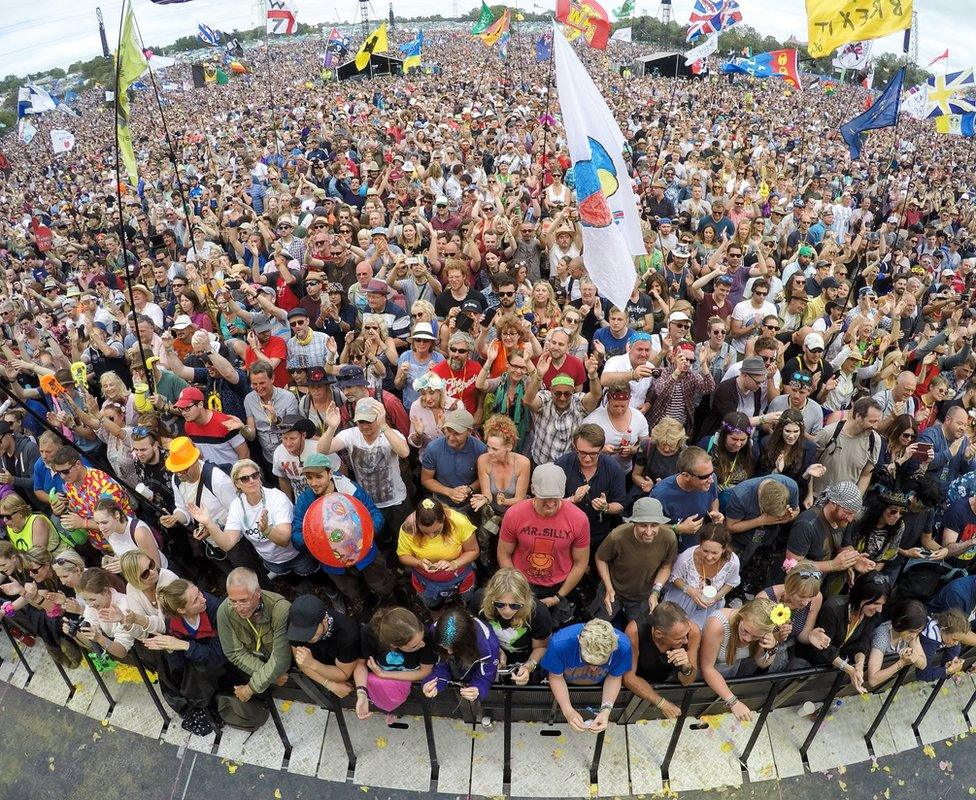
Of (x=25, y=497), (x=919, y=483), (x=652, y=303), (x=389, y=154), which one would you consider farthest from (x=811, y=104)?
(x=25, y=497)

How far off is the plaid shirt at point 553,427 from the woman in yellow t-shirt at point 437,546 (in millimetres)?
1075

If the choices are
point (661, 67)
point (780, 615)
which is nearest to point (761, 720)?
point (780, 615)

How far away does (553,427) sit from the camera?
5176mm

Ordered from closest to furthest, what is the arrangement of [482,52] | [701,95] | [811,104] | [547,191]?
1. [547,191]
2. [701,95]
3. [811,104]
4. [482,52]

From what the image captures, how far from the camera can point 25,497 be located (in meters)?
5.74

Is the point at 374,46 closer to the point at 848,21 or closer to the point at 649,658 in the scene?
the point at 848,21

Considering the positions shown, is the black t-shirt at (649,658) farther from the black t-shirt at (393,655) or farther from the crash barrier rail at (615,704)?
the black t-shirt at (393,655)

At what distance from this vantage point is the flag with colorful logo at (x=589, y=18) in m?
19.0

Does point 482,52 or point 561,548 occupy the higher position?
point 482,52

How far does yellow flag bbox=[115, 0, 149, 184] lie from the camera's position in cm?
542

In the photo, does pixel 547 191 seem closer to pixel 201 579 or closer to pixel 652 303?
pixel 652 303

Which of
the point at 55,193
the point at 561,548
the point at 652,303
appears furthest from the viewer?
the point at 55,193

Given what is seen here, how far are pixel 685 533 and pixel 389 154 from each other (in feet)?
50.9

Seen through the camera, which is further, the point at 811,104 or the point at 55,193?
the point at 811,104
